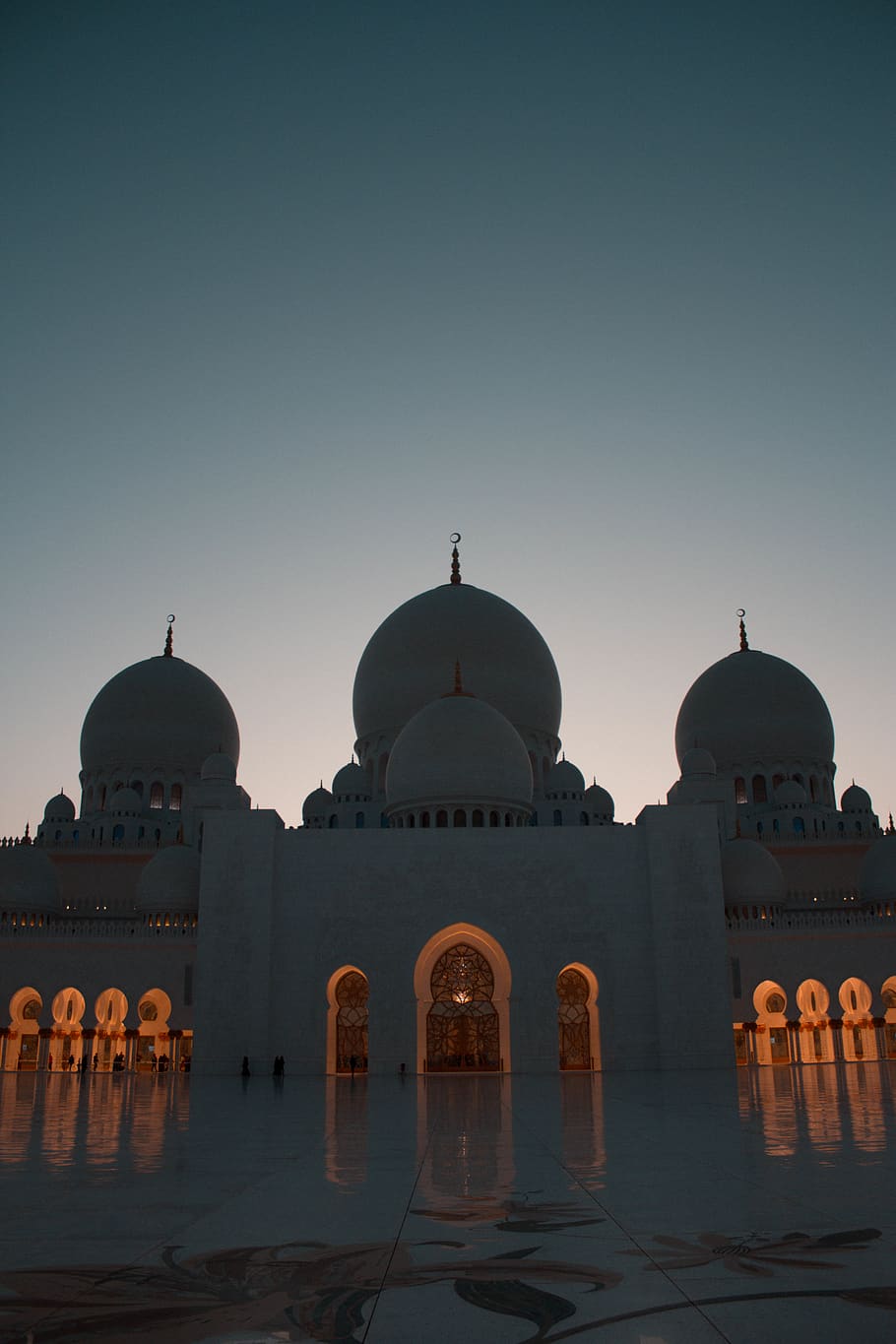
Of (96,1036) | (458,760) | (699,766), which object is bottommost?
(96,1036)

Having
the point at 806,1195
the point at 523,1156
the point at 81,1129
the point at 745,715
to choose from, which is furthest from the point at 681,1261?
the point at 745,715

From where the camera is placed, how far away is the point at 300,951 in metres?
23.6

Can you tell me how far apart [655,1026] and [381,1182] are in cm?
1880

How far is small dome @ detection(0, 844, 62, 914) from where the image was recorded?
28.3 meters

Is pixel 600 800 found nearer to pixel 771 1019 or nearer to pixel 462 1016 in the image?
pixel 771 1019

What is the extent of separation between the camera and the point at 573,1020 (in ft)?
76.8

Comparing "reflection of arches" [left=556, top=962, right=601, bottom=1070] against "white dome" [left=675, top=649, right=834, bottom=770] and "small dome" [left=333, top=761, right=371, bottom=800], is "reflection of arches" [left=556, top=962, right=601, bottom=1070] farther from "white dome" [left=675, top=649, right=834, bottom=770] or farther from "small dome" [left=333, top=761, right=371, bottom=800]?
"white dome" [left=675, top=649, right=834, bottom=770]

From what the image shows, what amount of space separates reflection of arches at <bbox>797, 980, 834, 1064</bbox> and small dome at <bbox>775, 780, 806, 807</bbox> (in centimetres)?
805

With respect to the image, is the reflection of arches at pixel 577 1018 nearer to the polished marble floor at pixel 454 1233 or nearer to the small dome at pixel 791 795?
the small dome at pixel 791 795

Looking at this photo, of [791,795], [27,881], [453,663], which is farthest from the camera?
[791,795]

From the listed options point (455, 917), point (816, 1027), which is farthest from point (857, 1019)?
point (455, 917)

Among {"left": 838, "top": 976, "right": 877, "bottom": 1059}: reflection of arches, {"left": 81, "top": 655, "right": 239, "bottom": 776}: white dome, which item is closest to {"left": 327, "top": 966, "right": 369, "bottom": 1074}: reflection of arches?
{"left": 838, "top": 976, "right": 877, "bottom": 1059}: reflection of arches

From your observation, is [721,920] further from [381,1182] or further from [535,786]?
[381,1182]

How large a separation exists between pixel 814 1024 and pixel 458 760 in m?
10.2
